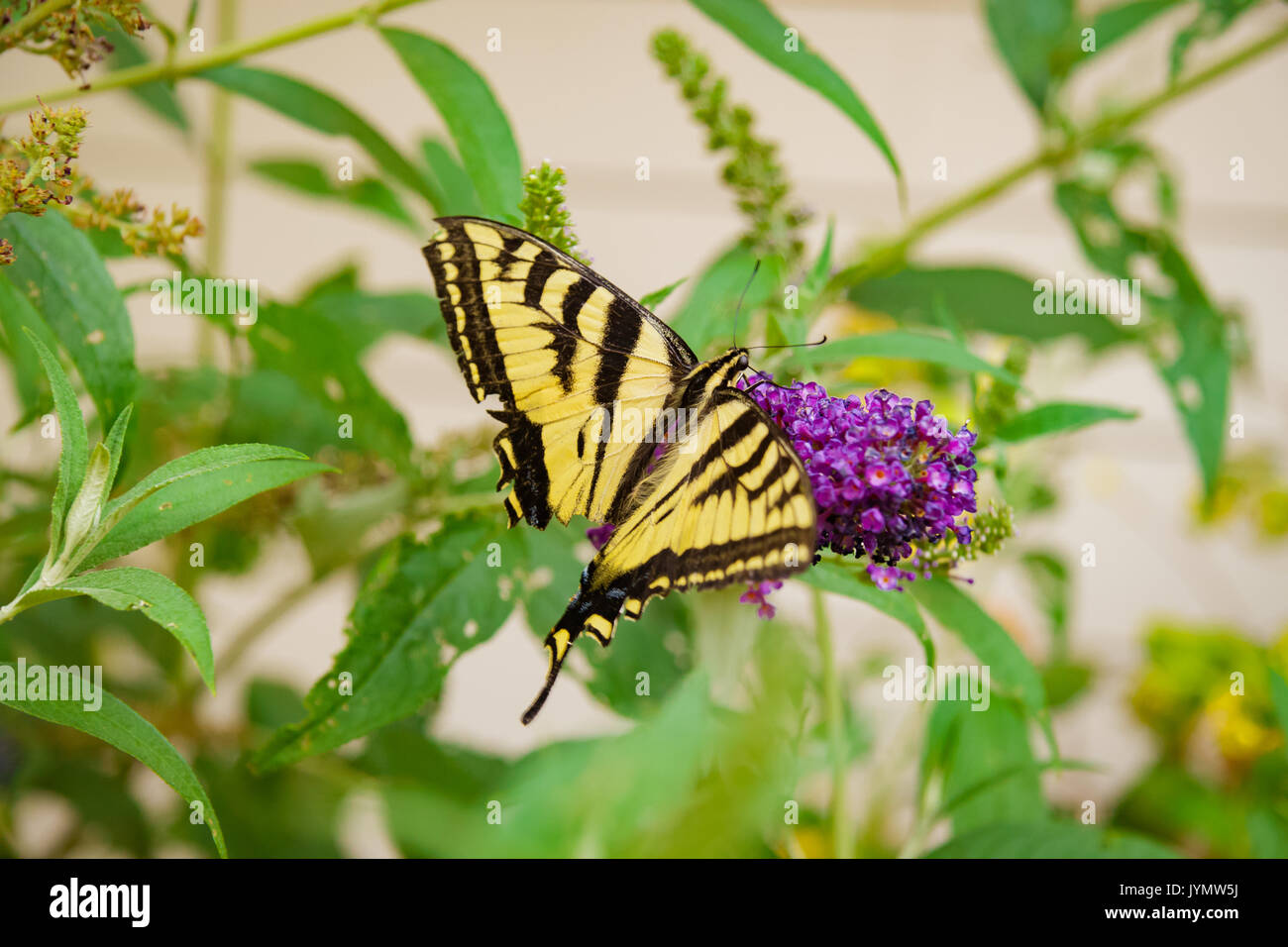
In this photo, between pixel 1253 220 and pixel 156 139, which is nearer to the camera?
pixel 156 139

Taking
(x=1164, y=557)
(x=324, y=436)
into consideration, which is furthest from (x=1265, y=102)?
(x=324, y=436)

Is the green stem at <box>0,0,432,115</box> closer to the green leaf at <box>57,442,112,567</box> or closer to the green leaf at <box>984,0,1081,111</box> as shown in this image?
the green leaf at <box>57,442,112,567</box>

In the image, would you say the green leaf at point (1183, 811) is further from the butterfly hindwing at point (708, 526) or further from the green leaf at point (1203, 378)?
the butterfly hindwing at point (708, 526)

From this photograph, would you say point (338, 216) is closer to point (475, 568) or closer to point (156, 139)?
point (156, 139)

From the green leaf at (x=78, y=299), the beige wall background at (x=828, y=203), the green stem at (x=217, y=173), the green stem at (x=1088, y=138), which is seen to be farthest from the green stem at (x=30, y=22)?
the beige wall background at (x=828, y=203)

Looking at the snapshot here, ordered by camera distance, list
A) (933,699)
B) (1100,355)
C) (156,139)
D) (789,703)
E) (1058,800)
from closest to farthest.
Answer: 1. (789,703)
2. (933,699)
3. (1100,355)
4. (1058,800)
5. (156,139)

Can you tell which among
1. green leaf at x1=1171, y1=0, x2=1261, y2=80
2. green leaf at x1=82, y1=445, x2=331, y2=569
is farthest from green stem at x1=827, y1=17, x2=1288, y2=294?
green leaf at x1=82, y1=445, x2=331, y2=569

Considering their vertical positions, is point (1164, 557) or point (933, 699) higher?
point (1164, 557)
